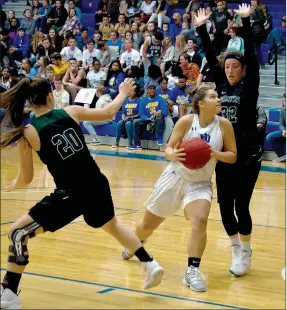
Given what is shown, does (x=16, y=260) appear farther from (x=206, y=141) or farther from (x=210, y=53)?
(x=210, y=53)

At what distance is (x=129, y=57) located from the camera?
17.5m

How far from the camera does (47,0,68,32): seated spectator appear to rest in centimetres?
A: 2042

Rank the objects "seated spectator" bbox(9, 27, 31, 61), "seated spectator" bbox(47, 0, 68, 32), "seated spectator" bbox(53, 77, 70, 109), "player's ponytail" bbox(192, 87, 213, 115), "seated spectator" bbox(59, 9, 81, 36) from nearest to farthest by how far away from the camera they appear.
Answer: "player's ponytail" bbox(192, 87, 213, 115) → "seated spectator" bbox(53, 77, 70, 109) → "seated spectator" bbox(59, 9, 81, 36) → "seated spectator" bbox(9, 27, 31, 61) → "seated spectator" bbox(47, 0, 68, 32)

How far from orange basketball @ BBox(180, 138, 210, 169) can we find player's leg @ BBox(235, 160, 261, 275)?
48 cm

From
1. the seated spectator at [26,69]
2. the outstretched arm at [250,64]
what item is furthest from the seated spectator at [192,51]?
the outstretched arm at [250,64]

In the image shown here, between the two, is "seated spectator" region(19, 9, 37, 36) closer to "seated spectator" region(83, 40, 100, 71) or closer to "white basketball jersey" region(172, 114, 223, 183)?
"seated spectator" region(83, 40, 100, 71)

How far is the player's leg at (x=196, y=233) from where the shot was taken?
5.76 metres

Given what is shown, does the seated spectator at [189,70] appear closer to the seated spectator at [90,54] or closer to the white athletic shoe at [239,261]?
the seated spectator at [90,54]

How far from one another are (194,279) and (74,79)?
12.0 m

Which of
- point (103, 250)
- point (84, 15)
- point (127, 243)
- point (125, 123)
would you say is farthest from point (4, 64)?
point (127, 243)

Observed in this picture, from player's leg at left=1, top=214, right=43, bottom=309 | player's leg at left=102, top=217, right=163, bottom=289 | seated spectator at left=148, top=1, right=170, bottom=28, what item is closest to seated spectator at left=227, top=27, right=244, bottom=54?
seated spectator at left=148, top=1, right=170, bottom=28

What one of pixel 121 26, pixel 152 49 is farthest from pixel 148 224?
pixel 121 26

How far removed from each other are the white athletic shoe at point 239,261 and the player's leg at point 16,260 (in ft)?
5.77

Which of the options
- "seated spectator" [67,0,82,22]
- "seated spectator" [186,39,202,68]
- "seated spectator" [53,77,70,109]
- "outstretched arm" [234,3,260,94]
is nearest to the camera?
"outstretched arm" [234,3,260,94]
